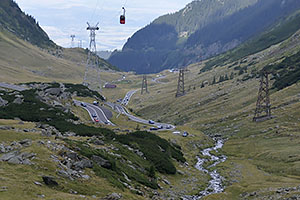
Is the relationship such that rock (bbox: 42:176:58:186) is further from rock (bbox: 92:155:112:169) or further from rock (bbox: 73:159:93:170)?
rock (bbox: 92:155:112:169)

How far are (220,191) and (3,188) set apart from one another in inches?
1440

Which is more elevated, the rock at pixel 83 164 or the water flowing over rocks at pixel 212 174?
the rock at pixel 83 164

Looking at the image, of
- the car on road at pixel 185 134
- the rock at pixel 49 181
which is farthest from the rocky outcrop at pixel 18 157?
the car on road at pixel 185 134

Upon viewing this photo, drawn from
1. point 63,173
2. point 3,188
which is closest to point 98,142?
point 63,173

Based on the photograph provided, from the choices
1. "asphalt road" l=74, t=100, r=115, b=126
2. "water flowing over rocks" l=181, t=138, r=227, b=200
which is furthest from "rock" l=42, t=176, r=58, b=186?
"asphalt road" l=74, t=100, r=115, b=126

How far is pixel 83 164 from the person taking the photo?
135 ft

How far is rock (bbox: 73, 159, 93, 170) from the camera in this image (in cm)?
4053

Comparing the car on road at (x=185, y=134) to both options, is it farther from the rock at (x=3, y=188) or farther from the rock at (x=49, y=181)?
the rock at (x=3, y=188)

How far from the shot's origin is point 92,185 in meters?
37.1

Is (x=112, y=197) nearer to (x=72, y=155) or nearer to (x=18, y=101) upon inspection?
(x=72, y=155)

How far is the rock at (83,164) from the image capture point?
4053cm

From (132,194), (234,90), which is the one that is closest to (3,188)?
(132,194)

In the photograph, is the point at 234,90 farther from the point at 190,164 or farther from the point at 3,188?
the point at 3,188

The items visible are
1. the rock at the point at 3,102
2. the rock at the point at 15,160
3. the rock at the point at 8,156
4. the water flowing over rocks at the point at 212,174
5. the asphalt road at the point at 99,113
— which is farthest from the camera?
the asphalt road at the point at 99,113
